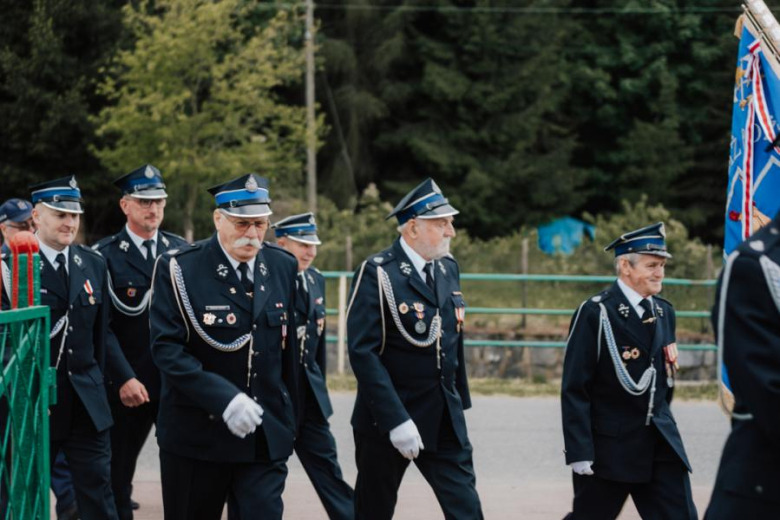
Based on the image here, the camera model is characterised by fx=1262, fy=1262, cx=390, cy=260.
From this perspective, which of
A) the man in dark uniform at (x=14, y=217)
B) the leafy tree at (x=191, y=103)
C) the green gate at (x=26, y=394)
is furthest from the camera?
the leafy tree at (x=191, y=103)

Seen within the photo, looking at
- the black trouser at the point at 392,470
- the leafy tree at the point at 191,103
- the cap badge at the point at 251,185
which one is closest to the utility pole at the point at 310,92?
the leafy tree at the point at 191,103

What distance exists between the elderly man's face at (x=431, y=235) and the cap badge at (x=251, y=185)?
94cm

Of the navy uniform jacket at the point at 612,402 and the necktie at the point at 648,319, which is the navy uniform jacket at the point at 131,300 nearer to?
the navy uniform jacket at the point at 612,402

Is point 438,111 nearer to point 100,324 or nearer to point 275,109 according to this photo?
point 275,109

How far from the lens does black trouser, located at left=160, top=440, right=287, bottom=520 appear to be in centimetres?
544

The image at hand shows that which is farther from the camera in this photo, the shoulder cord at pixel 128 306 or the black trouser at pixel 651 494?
the shoulder cord at pixel 128 306

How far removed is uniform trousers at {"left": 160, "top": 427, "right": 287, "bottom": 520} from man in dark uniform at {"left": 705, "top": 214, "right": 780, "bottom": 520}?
2422mm

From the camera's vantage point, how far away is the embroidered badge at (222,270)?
18.4ft

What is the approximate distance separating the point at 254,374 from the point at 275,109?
2143cm

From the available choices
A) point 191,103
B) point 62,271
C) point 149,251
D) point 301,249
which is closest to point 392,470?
point 62,271

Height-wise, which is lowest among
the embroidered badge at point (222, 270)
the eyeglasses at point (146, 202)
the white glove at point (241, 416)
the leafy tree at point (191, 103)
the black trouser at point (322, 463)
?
the black trouser at point (322, 463)

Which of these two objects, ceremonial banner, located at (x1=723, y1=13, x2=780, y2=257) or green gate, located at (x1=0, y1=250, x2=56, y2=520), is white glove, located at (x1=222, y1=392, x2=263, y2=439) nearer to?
green gate, located at (x1=0, y1=250, x2=56, y2=520)

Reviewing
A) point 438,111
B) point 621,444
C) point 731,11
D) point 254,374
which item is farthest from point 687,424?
point 731,11

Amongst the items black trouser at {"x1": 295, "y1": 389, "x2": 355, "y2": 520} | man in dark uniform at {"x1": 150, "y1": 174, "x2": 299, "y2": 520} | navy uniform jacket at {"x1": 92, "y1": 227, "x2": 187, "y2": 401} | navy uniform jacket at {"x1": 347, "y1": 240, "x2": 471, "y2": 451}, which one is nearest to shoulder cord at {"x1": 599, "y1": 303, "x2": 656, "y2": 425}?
navy uniform jacket at {"x1": 347, "y1": 240, "x2": 471, "y2": 451}
